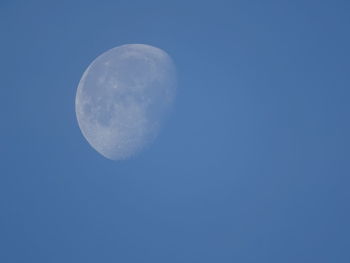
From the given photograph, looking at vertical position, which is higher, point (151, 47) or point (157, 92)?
point (151, 47)

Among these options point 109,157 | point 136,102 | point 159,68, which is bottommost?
point 109,157

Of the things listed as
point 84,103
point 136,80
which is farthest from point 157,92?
point 84,103

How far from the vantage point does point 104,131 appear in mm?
3844

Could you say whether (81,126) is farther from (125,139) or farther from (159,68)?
(159,68)

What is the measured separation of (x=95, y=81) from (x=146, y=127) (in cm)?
68

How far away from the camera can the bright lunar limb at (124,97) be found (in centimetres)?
383

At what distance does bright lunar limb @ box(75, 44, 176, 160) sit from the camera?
3826 millimetres

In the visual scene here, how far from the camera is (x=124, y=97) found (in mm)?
3832

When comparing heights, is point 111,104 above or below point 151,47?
below

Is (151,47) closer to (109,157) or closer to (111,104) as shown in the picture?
(111,104)

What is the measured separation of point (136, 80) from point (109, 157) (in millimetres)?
843

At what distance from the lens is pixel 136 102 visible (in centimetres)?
386

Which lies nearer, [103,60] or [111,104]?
[111,104]

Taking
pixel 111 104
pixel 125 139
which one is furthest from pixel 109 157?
pixel 111 104
